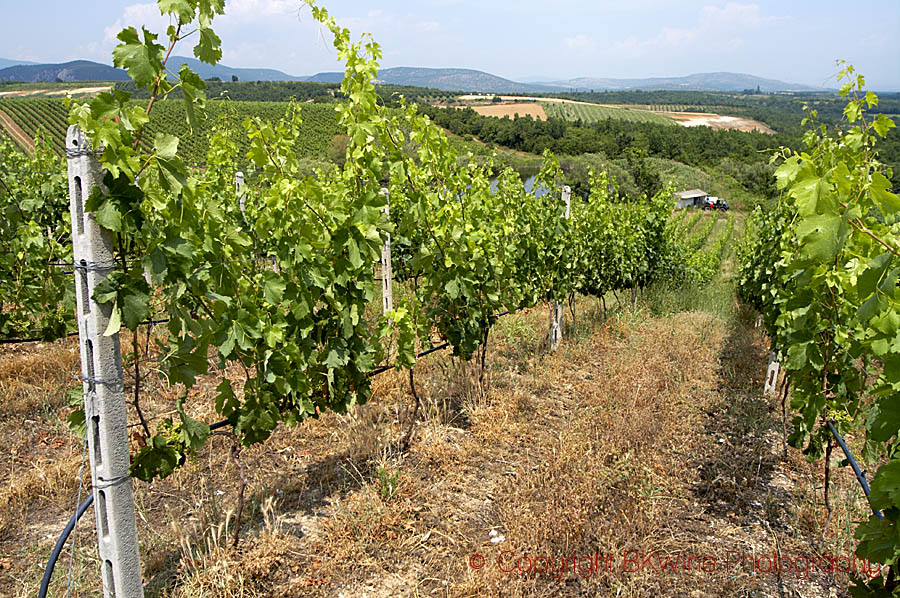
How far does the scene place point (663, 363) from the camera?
216 inches

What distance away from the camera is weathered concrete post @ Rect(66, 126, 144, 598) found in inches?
76.4

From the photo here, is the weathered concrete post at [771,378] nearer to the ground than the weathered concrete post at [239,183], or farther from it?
nearer to the ground

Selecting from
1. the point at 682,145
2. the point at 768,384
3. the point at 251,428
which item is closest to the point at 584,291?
the point at 768,384

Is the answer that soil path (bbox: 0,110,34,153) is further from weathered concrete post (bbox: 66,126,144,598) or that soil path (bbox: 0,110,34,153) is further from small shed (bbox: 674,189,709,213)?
small shed (bbox: 674,189,709,213)

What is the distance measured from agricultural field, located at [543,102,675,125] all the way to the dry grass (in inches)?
3246

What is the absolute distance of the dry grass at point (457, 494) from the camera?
2693 millimetres

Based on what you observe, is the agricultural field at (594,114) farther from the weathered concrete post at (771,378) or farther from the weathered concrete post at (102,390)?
the weathered concrete post at (102,390)

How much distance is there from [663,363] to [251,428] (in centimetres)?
407

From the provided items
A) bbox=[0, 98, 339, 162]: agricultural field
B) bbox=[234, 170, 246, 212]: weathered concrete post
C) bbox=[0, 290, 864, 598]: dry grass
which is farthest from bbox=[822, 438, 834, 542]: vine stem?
bbox=[0, 98, 339, 162]: agricultural field

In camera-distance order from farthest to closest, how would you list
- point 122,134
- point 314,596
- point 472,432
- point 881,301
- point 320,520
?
point 472,432 → point 320,520 → point 314,596 → point 122,134 → point 881,301

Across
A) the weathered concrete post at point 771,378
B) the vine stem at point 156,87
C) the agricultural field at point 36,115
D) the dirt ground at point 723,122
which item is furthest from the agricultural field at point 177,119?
the dirt ground at point 723,122

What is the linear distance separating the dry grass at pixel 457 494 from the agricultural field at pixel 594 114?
82.5 m

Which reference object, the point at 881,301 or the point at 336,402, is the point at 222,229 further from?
the point at 881,301

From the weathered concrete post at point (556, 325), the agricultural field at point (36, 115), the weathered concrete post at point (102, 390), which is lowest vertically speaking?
the weathered concrete post at point (556, 325)
